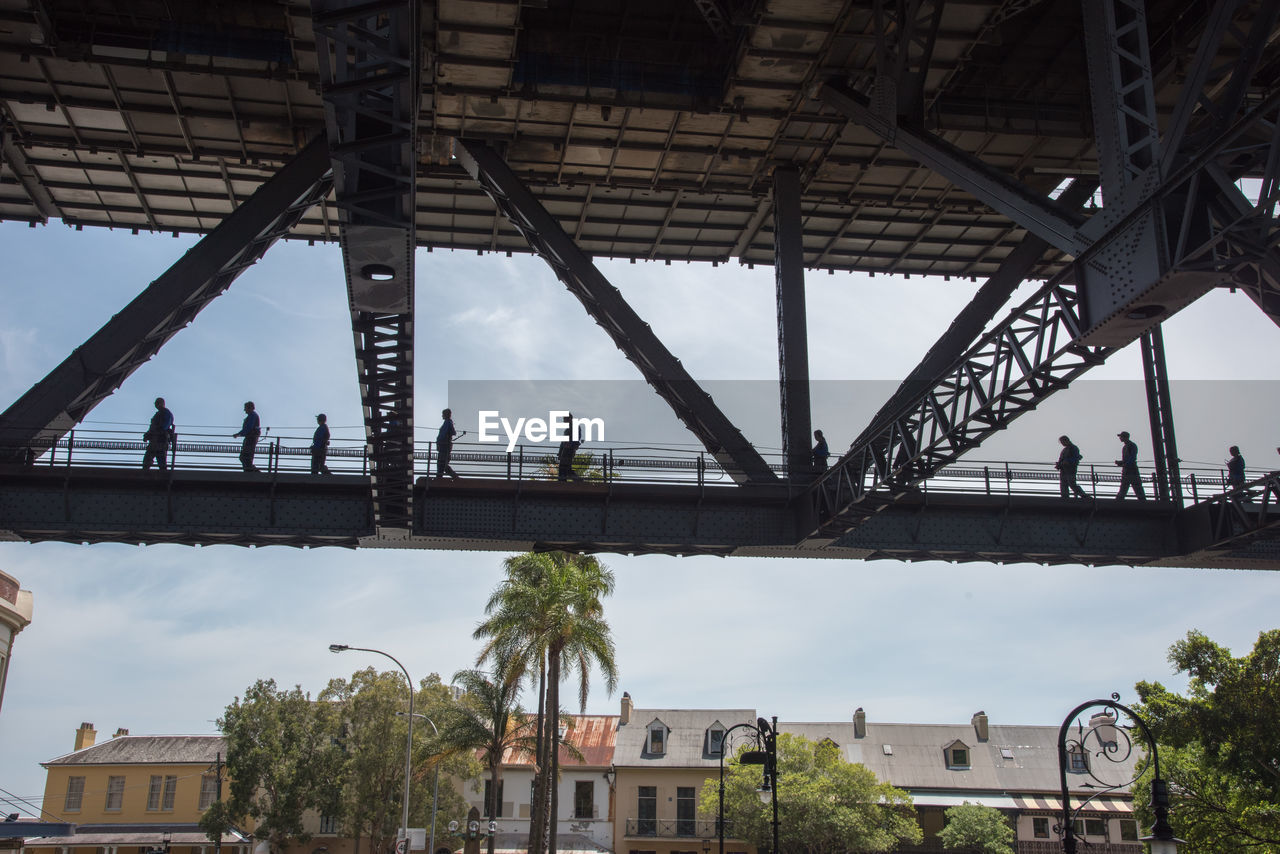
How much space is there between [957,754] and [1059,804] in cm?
600

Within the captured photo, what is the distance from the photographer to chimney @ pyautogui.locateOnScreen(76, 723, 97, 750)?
67062 mm

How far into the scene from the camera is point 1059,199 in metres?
26.7

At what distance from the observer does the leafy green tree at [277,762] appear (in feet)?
175

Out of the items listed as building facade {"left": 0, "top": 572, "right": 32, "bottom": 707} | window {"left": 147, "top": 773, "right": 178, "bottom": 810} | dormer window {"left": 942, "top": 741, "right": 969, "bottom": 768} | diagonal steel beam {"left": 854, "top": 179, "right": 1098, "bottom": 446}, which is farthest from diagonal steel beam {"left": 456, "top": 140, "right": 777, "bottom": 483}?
window {"left": 147, "top": 773, "right": 178, "bottom": 810}

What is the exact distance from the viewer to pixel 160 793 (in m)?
64.1

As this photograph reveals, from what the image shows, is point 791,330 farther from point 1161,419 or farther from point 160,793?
point 160,793

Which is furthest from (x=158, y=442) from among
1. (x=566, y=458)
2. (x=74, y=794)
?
(x=74, y=794)

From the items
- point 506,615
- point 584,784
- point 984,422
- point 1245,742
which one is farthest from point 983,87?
point 584,784

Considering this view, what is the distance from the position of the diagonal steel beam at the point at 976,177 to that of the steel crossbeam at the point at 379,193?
895cm

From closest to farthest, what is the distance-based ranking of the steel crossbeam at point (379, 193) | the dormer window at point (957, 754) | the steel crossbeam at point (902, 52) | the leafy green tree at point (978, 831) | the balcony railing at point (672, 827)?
the steel crossbeam at point (379, 193)
the steel crossbeam at point (902, 52)
the leafy green tree at point (978, 831)
the balcony railing at point (672, 827)
the dormer window at point (957, 754)

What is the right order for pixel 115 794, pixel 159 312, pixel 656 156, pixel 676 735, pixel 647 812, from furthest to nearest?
pixel 676 735 → pixel 115 794 → pixel 647 812 → pixel 656 156 → pixel 159 312

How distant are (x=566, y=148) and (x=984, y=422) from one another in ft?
41.1

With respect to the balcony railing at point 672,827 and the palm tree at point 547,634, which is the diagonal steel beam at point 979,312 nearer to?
the palm tree at point 547,634

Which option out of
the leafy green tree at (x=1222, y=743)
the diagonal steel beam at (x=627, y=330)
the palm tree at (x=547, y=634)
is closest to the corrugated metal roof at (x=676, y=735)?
the palm tree at (x=547, y=634)
